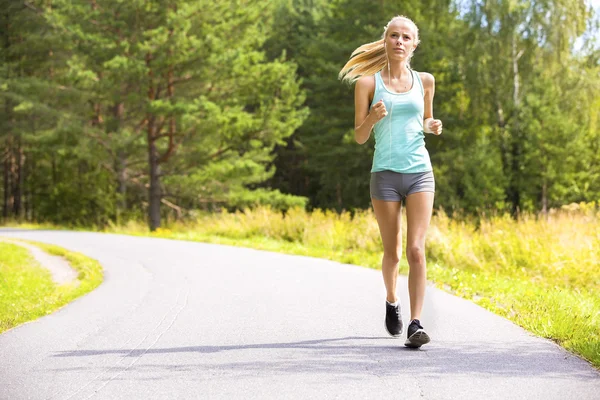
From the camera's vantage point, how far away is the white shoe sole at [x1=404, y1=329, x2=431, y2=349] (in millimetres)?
5992

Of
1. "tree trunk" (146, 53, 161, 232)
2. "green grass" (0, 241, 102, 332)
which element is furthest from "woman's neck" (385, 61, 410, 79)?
"tree trunk" (146, 53, 161, 232)

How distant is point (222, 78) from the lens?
3203cm

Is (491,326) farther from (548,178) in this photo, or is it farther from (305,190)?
(305,190)

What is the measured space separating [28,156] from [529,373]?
49361 mm

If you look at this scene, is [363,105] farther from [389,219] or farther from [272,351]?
[272,351]

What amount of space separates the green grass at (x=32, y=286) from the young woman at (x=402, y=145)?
384 cm

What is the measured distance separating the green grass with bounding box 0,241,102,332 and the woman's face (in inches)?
170

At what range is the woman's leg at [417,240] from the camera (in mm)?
6168

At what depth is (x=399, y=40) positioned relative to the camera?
20.5 ft

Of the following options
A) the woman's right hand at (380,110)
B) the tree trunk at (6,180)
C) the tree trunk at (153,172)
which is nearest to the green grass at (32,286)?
the woman's right hand at (380,110)

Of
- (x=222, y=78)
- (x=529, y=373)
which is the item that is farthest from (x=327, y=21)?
(x=529, y=373)

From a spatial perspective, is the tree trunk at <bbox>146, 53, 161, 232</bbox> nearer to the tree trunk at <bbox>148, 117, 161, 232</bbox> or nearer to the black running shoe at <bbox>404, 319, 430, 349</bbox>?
the tree trunk at <bbox>148, 117, 161, 232</bbox>

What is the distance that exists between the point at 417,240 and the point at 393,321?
76 centimetres

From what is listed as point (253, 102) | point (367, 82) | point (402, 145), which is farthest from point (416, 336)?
point (253, 102)
